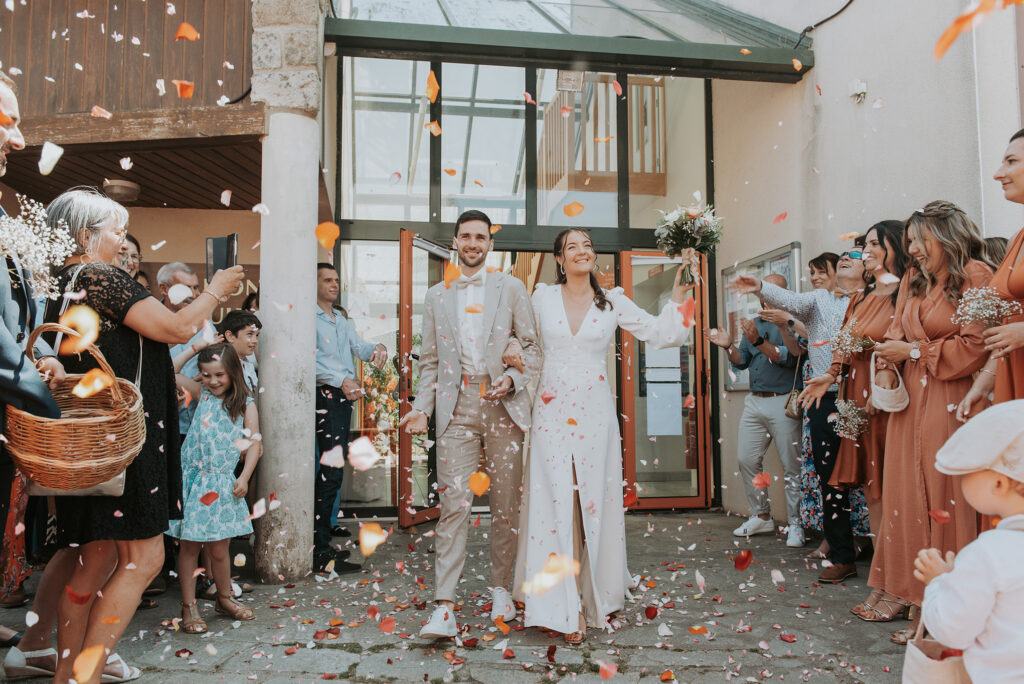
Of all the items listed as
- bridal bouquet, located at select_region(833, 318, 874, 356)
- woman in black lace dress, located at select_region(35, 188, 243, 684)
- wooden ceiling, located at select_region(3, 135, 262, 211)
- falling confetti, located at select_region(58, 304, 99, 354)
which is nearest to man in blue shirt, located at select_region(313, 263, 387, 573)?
wooden ceiling, located at select_region(3, 135, 262, 211)

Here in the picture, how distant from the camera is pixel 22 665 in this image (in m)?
2.97

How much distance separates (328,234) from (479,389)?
3500 millimetres

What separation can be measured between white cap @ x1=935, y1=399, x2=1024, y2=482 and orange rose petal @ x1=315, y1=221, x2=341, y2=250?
19.0ft

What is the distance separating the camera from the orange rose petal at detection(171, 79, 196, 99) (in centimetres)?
507

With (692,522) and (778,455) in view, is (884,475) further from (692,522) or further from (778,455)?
(692,522)

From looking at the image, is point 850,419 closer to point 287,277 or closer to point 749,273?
point 749,273

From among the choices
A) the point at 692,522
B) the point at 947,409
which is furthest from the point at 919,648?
the point at 692,522

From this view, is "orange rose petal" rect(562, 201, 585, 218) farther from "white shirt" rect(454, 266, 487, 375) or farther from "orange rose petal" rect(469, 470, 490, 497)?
"orange rose petal" rect(469, 470, 490, 497)

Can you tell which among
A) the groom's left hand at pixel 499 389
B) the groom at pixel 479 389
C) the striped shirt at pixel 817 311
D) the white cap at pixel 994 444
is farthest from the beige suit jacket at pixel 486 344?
the white cap at pixel 994 444

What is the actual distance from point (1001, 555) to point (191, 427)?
3609 mm

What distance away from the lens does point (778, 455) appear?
6125mm

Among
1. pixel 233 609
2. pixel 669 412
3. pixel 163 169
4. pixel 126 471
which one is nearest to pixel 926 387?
pixel 126 471

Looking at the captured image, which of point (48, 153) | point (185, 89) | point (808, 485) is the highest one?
point (185, 89)

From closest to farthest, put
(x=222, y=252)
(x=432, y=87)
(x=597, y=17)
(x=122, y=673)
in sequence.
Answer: (x=122, y=673)
(x=222, y=252)
(x=597, y=17)
(x=432, y=87)
